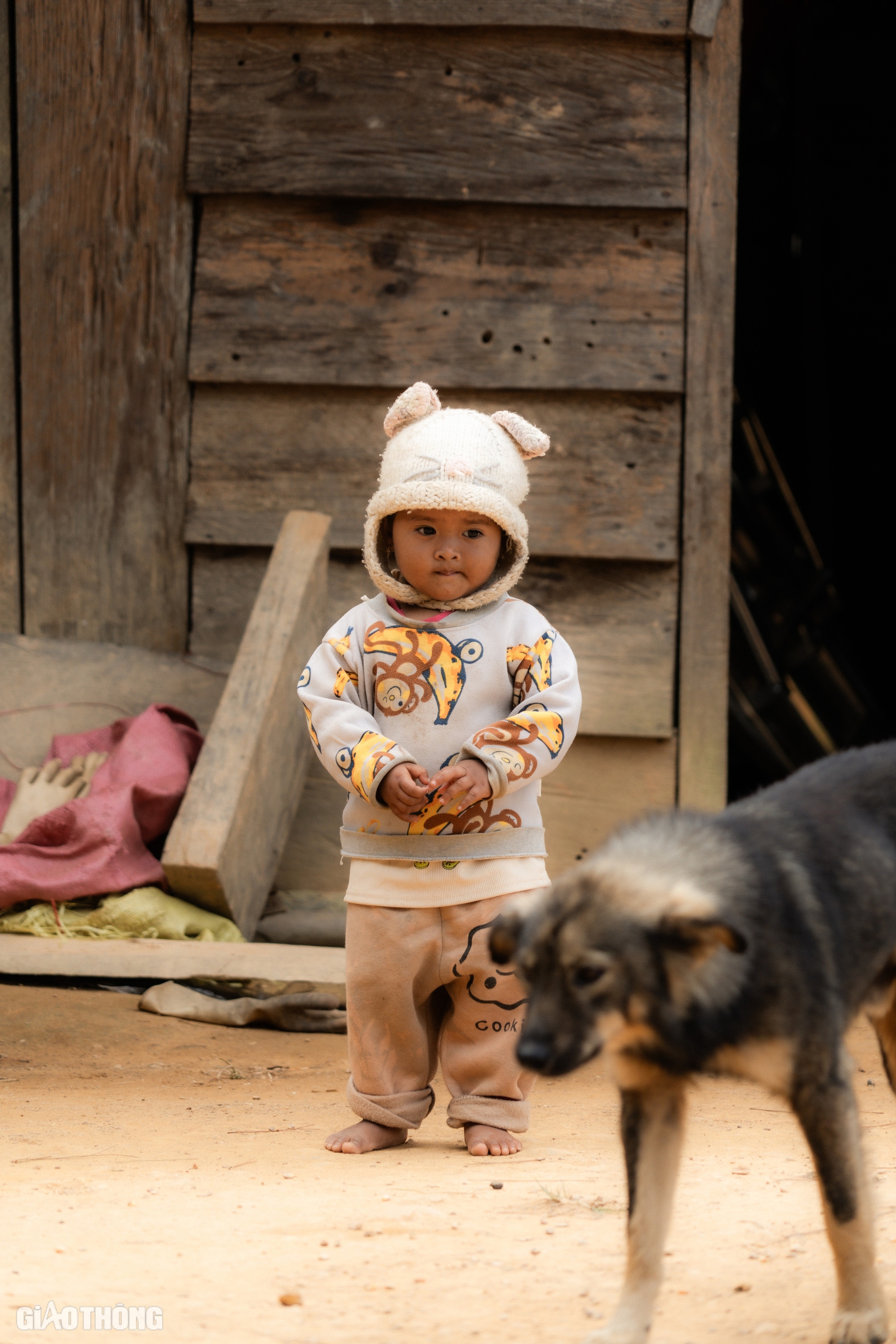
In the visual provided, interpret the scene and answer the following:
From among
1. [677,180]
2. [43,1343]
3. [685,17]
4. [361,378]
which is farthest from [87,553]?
[43,1343]

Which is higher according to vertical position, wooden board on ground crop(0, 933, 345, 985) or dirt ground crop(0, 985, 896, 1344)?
dirt ground crop(0, 985, 896, 1344)

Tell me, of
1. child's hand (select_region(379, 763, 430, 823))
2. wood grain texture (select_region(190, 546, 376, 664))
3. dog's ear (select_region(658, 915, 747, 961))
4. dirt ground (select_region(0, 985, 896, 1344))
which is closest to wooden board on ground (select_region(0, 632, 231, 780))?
wood grain texture (select_region(190, 546, 376, 664))

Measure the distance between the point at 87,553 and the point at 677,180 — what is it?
2.67 metres

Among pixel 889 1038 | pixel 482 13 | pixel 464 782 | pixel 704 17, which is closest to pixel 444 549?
pixel 464 782

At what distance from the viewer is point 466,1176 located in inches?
108

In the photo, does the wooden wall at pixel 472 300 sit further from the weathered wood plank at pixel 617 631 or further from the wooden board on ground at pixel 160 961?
the wooden board on ground at pixel 160 961

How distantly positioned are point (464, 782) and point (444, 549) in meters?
0.58

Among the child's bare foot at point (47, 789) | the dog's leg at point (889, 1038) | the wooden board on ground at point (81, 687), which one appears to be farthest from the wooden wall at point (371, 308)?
the dog's leg at point (889, 1038)

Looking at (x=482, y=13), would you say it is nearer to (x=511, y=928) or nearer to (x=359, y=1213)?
(x=511, y=928)

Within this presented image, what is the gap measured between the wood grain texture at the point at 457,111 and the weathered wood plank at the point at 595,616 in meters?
1.39

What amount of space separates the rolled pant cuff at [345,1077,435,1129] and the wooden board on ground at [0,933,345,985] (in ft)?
3.10

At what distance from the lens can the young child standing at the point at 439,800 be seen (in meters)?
2.99

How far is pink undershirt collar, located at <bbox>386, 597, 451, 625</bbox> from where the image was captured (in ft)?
10.3

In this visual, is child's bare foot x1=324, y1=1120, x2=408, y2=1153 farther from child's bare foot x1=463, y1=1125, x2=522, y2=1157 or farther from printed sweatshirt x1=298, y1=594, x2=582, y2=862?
printed sweatshirt x1=298, y1=594, x2=582, y2=862
